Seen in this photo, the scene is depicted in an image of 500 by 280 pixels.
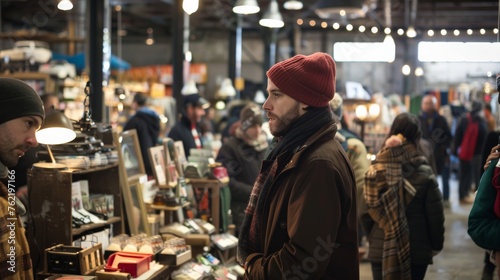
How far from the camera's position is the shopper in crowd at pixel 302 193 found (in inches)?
106

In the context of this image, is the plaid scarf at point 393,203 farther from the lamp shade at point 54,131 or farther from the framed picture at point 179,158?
the lamp shade at point 54,131

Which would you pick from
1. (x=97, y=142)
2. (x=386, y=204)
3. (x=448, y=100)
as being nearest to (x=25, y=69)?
(x=97, y=142)

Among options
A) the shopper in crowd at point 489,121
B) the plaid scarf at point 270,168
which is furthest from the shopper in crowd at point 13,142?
the shopper in crowd at point 489,121

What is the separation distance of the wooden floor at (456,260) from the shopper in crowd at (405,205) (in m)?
2.21

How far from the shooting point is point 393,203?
16.1 feet

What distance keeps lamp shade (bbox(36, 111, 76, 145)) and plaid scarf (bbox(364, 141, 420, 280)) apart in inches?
86.9

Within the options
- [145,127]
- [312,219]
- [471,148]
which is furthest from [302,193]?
[471,148]

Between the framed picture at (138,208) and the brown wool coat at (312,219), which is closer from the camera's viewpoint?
the brown wool coat at (312,219)

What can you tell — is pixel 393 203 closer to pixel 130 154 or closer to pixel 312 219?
pixel 130 154

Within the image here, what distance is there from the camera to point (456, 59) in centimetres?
459

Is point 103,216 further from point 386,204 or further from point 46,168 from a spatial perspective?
point 386,204

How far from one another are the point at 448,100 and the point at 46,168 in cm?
2056

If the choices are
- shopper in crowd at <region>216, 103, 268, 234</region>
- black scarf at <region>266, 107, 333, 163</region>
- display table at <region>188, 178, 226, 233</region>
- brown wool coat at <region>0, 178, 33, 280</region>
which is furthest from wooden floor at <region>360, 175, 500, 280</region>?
brown wool coat at <region>0, 178, 33, 280</region>

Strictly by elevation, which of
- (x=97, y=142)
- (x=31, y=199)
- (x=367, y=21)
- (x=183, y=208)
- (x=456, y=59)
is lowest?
(x=183, y=208)
